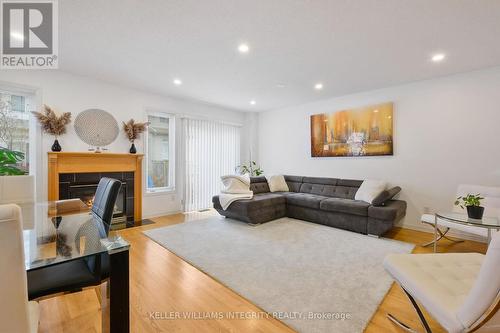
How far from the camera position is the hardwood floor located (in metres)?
1.58

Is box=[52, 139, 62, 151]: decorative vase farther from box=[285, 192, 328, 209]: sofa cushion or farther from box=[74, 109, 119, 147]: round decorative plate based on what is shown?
box=[285, 192, 328, 209]: sofa cushion

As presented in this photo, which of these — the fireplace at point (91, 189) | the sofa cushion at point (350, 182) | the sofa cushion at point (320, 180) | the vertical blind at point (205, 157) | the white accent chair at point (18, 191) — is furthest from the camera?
the vertical blind at point (205, 157)

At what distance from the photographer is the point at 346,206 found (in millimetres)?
3652

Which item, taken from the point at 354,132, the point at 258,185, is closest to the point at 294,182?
the point at 258,185

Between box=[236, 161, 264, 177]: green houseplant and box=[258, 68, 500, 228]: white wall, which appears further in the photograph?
box=[236, 161, 264, 177]: green houseplant

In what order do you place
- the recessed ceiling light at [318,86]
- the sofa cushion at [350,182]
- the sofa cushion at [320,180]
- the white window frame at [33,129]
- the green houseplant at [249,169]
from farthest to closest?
the green houseplant at [249,169] → the sofa cushion at [320,180] → the sofa cushion at [350,182] → the recessed ceiling light at [318,86] → the white window frame at [33,129]

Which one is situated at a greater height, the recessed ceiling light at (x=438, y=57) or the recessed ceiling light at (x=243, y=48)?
the recessed ceiling light at (x=243, y=48)

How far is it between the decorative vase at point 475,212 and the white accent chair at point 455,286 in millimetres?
1093

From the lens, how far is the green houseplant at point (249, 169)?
614cm

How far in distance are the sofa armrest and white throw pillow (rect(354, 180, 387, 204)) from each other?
9.2 inches

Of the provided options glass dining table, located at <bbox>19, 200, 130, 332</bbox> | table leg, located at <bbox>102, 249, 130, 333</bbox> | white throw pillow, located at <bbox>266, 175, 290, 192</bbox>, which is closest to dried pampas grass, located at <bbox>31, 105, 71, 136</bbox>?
glass dining table, located at <bbox>19, 200, 130, 332</bbox>

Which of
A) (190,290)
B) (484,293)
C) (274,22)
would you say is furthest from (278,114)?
(484,293)

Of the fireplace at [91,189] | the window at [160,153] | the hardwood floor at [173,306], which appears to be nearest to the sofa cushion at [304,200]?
the hardwood floor at [173,306]

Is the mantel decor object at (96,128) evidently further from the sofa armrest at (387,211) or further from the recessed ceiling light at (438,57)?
the recessed ceiling light at (438,57)
